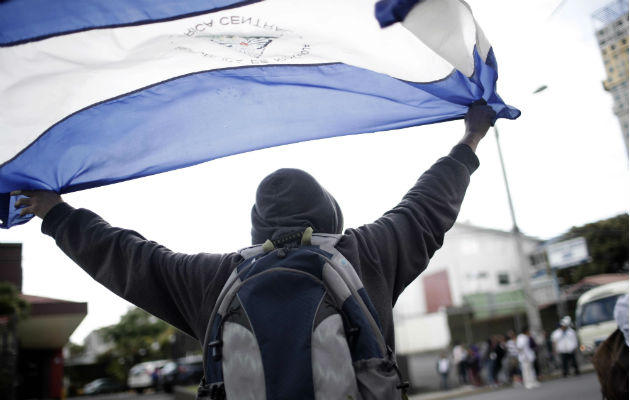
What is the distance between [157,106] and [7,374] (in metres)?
10.8

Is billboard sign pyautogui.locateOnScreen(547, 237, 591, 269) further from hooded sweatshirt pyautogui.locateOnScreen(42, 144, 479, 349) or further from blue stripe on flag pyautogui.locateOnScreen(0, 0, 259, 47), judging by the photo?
blue stripe on flag pyautogui.locateOnScreen(0, 0, 259, 47)

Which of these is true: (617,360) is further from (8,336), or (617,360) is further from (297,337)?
(8,336)

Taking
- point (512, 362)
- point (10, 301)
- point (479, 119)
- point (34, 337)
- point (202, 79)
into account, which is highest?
point (10, 301)

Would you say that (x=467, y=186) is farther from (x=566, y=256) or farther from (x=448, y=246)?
(x=448, y=246)

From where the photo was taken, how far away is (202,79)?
254 centimetres

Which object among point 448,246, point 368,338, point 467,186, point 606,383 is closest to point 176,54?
point 467,186

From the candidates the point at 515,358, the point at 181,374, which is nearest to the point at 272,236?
the point at 515,358

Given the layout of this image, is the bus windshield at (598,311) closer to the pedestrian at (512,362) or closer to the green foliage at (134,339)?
the pedestrian at (512,362)

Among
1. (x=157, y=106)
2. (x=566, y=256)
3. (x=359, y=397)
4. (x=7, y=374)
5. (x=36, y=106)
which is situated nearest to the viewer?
(x=359, y=397)

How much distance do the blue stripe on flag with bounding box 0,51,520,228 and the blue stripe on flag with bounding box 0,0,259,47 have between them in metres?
0.38

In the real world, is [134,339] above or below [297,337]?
above

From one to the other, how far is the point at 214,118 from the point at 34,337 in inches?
786

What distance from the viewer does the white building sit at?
1407 inches

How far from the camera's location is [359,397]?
59.6 inches
